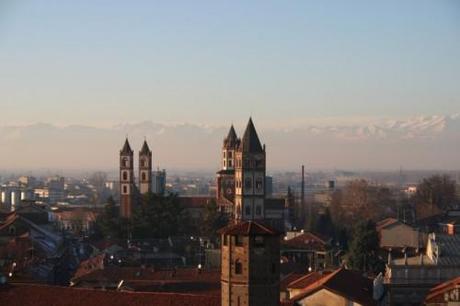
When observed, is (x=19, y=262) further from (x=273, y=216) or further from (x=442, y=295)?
(x=273, y=216)

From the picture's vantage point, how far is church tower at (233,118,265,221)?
5816 cm

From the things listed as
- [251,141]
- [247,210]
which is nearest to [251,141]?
[251,141]

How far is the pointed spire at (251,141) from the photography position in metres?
59.7

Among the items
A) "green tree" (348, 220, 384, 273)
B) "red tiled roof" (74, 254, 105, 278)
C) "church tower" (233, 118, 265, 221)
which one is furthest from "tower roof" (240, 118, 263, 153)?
"red tiled roof" (74, 254, 105, 278)

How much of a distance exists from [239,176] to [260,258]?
33.0 m

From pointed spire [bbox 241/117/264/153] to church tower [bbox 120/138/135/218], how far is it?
12692mm

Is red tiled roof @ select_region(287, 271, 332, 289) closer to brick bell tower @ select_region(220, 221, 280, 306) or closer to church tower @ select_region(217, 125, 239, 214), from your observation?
brick bell tower @ select_region(220, 221, 280, 306)

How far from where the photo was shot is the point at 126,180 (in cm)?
7138

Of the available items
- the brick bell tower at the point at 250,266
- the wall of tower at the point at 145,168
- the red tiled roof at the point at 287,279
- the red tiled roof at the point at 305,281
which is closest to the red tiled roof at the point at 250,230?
the brick bell tower at the point at 250,266

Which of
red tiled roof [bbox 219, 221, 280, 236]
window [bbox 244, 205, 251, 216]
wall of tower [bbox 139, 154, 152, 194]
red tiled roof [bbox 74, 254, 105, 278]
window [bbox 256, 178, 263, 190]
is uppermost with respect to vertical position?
wall of tower [bbox 139, 154, 152, 194]

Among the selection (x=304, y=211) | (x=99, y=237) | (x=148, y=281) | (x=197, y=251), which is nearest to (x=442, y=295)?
(x=148, y=281)

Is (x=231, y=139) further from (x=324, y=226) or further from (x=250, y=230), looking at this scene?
(x=250, y=230)

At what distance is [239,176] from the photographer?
59.1 metres

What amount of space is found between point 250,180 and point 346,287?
28.6 m
